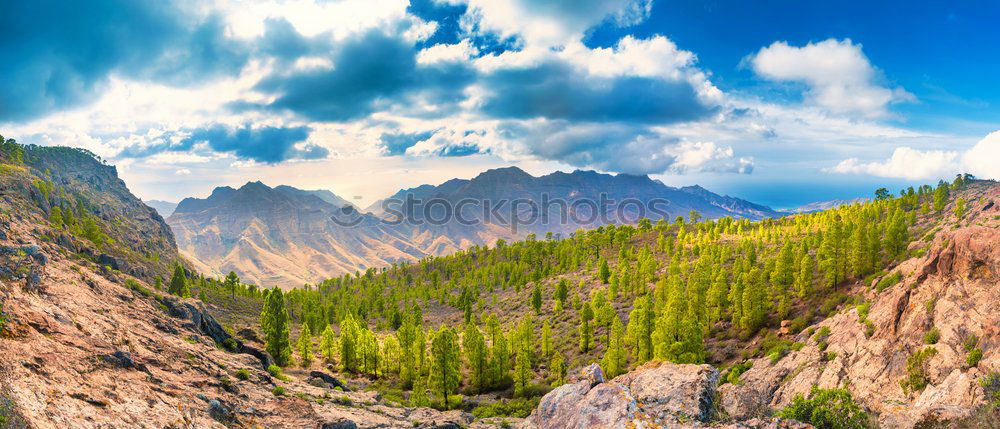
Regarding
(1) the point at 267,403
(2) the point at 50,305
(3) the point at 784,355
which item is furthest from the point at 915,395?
(2) the point at 50,305

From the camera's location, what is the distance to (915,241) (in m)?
91.9

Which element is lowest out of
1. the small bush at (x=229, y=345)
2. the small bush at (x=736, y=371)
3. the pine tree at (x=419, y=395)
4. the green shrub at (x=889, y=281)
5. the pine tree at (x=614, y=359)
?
the pine tree at (x=419, y=395)

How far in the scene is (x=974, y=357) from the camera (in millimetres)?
38344

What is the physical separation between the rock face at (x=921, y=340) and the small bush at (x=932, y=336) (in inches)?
15.1

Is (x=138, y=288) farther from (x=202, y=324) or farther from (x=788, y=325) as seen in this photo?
(x=788, y=325)

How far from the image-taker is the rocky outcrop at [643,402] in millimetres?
25312

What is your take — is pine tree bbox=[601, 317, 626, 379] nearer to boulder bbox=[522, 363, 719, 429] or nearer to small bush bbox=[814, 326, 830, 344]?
small bush bbox=[814, 326, 830, 344]

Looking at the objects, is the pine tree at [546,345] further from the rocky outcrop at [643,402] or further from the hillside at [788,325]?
the rocky outcrop at [643,402]

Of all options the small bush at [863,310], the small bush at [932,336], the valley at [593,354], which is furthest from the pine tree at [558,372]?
the small bush at [932,336]

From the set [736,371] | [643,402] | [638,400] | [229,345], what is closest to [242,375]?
[229,345]

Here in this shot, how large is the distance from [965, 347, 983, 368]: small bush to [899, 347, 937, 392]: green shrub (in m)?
3.14

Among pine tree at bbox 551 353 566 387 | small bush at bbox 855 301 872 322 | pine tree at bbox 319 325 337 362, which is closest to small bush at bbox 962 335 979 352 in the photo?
small bush at bbox 855 301 872 322

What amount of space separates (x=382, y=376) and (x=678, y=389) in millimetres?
84780

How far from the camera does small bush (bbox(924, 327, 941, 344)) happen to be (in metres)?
43.8
